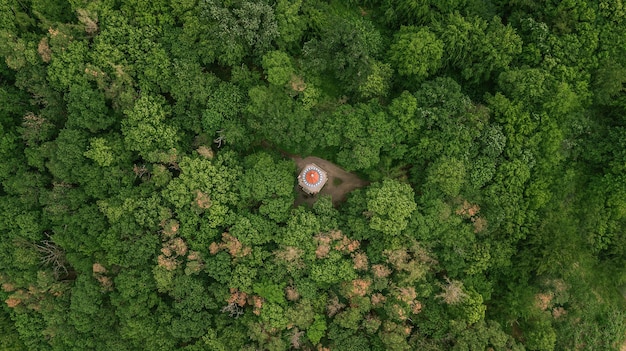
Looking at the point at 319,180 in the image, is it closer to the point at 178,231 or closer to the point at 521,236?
the point at 178,231

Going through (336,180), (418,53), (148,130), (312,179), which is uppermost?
(418,53)

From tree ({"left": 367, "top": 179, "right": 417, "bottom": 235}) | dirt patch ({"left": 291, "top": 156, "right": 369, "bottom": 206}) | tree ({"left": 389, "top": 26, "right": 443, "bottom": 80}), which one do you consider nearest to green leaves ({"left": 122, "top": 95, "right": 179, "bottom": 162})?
dirt patch ({"left": 291, "top": 156, "right": 369, "bottom": 206})

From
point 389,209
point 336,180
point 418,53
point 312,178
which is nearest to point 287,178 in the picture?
point 312,178

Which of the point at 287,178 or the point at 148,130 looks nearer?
the point at 148,130

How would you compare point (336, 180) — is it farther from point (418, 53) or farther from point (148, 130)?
point (148, 130)

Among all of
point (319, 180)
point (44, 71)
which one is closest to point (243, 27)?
point (319, 180)

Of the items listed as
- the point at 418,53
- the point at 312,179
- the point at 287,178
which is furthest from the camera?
the point at 312,179

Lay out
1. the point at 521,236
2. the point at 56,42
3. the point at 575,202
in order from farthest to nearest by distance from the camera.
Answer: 1. the point at 575,202
2. the point at 521,236
3. the point at 56,42
